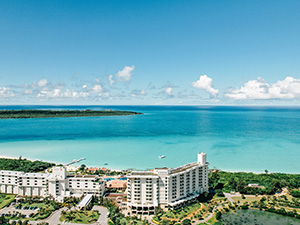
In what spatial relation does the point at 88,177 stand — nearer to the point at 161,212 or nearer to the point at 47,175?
the point at 47,175

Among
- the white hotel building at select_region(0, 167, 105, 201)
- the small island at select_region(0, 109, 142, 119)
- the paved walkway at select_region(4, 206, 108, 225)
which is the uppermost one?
the small island at select_region(0, 109, 142, 119)

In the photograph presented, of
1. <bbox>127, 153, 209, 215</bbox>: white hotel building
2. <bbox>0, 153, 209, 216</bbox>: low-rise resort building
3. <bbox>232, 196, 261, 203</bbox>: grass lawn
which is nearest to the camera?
<bbox>127, 153, 209, 215</bbox>: white hotel building

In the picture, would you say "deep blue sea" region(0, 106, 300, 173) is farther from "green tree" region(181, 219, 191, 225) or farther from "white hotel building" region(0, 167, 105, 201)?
A: "green tree" region(181, 219, 191, 225)

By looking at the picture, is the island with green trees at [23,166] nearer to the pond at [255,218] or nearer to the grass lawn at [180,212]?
the grass lawn at [180,212]

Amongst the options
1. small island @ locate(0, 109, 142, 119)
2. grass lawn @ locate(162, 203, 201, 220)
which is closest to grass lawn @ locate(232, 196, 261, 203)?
grass lawn @ locate(162, 203, 201, 220)

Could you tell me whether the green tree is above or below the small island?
below

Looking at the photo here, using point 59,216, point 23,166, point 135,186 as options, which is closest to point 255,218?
point 135,186
